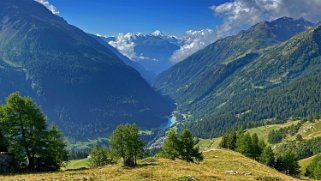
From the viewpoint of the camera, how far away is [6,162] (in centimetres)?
5750

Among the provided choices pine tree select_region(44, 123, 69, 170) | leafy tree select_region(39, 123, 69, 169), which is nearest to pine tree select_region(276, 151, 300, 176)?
pine tree select_region(44, 123, 69, 170)

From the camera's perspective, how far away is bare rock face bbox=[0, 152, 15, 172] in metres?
56.7

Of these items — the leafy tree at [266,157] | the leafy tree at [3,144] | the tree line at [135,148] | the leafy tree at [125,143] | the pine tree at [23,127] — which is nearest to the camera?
the pine tree at [23,127]

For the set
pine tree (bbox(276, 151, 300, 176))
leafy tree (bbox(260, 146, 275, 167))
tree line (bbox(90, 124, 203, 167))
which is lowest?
pine tree (bbox(276, 151, 300, 176))

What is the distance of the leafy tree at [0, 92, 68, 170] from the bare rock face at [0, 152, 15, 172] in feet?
5.73

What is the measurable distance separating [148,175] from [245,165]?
125 feet

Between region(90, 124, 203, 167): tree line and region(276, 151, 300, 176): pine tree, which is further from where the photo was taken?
region(276, 151, 300, 176): pine tree

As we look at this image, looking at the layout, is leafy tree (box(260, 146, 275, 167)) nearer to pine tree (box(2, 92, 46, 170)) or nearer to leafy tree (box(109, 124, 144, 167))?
leafy tree (box(109, 124, 144, 167))

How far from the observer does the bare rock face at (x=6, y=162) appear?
5666 cm

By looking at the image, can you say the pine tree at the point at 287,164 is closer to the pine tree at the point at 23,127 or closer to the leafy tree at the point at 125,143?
the leafy tree at the point at 125,143

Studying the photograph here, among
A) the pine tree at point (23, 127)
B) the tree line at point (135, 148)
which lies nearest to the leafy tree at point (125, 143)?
the tree line at point (135, 148)

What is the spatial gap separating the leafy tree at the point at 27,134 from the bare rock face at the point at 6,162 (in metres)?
1.75

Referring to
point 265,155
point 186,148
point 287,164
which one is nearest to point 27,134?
point 186,148

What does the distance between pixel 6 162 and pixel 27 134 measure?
19.6ft
